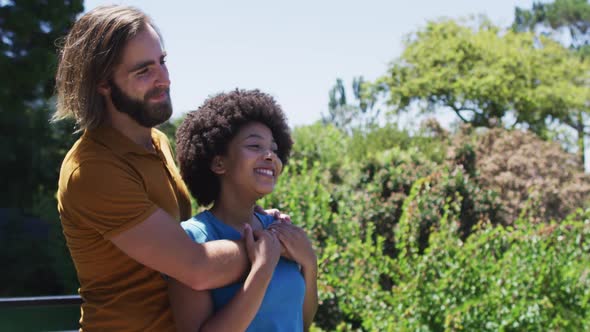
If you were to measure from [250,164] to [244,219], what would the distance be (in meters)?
0.18

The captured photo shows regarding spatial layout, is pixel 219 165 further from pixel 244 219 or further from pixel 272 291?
pixel 272 291

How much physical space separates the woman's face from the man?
20cm

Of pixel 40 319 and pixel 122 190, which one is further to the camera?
pixel 40 319

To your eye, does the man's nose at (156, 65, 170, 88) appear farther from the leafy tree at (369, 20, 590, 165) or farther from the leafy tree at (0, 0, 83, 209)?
the leafy tree at (369, 20, 590, 165)

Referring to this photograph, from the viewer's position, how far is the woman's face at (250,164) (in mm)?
2354

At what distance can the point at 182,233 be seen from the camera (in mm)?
2035

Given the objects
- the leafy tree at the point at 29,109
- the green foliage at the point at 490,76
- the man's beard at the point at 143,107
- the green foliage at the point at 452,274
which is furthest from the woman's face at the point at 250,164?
the green foliage at the point at 490,76

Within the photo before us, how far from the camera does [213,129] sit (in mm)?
2391

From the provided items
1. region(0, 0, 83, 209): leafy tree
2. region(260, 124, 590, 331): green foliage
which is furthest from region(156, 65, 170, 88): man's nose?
region(0, 0, 83, 209): leafy tree

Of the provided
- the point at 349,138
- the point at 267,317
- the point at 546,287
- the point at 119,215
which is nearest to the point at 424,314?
the point at 546,287

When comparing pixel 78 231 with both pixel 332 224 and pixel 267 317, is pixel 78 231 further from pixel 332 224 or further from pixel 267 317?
pixel 332 224

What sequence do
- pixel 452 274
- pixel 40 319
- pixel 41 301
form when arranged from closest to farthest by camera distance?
pixel 41 301 < pixel 40 319 < pixel 452 274

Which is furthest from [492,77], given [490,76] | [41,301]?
[41,301]

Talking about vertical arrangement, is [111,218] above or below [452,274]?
above
